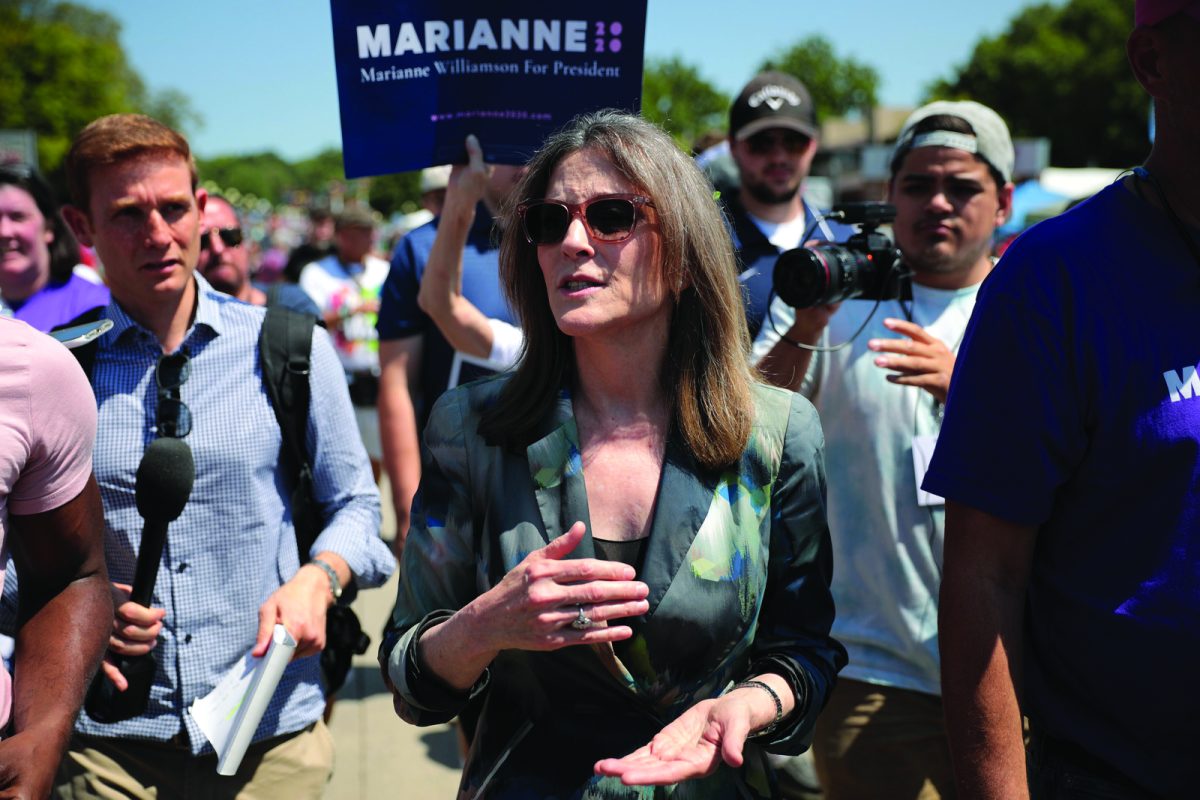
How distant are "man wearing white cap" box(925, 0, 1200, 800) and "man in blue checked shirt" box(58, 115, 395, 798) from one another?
157 cm

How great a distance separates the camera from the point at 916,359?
297 centimetres

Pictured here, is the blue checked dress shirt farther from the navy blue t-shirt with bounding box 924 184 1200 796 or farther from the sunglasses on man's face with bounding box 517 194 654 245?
the navy blue t-shirt with bounding box 924 184 1200 796

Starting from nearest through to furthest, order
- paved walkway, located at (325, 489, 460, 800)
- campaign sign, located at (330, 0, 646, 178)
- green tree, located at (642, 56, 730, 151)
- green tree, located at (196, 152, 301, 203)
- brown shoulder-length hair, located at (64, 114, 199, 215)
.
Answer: brown shoulder-length hair, located at (64, 114, 199, 215) → campaign sign, located at (330, 0, 646, 178) → paved walkway, located at (325, 489, 460, 800) → green tree, located at (642, 56, 730, 151) → green tree, located at (196, 152, 301, 203)

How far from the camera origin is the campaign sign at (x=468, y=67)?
3193 millimetres

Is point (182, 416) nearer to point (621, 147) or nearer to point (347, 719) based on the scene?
point (621, 147)

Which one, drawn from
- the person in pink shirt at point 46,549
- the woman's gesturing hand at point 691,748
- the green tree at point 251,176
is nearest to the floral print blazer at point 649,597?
the woman's gesturing hand at point 691,748

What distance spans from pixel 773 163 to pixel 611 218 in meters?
2.38

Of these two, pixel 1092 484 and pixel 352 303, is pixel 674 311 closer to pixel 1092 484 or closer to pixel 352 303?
pixel 1092 484

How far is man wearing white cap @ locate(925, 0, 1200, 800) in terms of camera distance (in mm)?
1910

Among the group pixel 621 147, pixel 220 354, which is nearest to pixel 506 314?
pixel 220 354

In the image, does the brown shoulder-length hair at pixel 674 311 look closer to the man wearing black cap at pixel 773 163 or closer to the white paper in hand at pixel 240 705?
the white paper in hand at pixel 240 705

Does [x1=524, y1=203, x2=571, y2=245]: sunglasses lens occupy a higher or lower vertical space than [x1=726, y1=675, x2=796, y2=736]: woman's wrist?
higher

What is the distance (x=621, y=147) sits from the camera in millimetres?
2266

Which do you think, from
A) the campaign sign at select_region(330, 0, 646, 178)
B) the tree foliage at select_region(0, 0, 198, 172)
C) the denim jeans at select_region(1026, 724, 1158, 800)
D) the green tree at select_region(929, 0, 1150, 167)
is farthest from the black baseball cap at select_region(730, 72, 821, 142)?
the tree foliage at select_region(0, 0, 198, 172)
